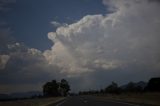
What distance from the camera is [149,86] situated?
6772 inches

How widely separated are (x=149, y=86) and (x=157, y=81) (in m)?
6.21

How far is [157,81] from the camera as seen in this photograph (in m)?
168
